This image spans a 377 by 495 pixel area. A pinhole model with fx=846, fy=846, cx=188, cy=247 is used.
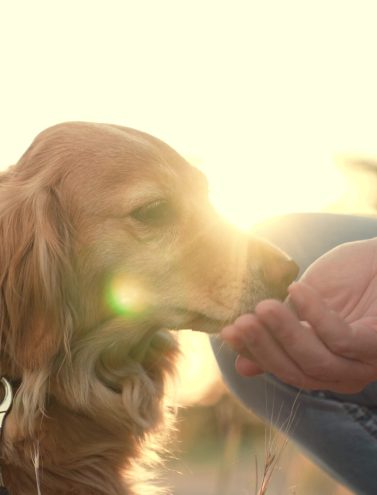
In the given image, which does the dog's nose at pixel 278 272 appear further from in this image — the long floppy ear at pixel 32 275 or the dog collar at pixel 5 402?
the dog collar at pixel 5 402

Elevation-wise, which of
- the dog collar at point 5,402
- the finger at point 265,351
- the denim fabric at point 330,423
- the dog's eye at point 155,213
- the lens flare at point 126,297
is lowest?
the denim fabric at point 330,423

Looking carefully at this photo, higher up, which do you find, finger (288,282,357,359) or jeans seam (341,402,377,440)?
finger (288,282,357,359)

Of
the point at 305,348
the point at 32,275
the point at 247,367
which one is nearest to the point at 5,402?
the point at 32,275

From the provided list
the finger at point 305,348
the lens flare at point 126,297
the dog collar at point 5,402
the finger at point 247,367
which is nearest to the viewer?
the finger at point 305,348

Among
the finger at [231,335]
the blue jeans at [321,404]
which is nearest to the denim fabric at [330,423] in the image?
the blue jeans at [321,404]

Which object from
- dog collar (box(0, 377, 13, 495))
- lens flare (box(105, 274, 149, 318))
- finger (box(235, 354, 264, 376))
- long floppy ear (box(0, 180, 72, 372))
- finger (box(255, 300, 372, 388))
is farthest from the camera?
lens flare (box(105, 274, 149, 318))

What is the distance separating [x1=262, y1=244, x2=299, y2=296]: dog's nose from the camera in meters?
3.03

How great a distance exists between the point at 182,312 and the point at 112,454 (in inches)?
23.7

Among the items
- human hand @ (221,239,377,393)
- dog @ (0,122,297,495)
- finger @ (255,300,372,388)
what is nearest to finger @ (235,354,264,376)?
human hand @ (221,239,377,393)

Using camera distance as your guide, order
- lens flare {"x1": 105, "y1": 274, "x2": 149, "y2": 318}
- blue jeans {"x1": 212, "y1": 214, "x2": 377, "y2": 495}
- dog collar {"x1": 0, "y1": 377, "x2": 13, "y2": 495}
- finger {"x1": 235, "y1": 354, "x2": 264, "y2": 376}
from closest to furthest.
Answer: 1. finger {"x1": 235, "y1": 354, "x2": 264, "y2": 376}
2. dog collar {"x1": 0, "y1": 377, "x2": 13, "y2": 495}
3. lens flare {"x1": 105, "y1": 274, "x2": 149, "y2": 318}
4. blue jeans {"x1": 212, "y1": 214, "x2": 377, "y2": 495}

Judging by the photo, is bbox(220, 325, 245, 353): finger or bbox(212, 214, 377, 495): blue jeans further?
bbox(212, 214, 377, 495): blue jeans

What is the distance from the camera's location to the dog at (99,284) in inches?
119

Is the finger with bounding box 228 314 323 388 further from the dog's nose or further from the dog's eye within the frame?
the dog's eye

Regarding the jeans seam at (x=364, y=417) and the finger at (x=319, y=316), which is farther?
the jeans seam at (x=364, y=417)
